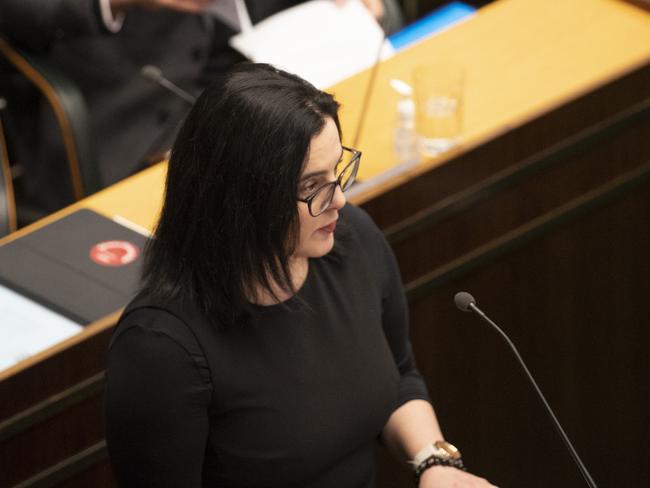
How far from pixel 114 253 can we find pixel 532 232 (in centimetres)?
83

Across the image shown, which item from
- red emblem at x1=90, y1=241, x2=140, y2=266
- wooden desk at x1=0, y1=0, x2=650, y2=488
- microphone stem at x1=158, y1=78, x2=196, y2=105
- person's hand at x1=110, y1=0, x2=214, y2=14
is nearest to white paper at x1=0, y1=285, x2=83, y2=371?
red emblem at x1=90, y1=241, x2=140, y2=266

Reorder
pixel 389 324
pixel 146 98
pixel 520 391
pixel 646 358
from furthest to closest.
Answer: pixel 146 98, pixel 646 358, pixel 520 391, pixel 389 324

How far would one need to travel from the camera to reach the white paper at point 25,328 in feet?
6.47

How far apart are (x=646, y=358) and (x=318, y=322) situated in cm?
124

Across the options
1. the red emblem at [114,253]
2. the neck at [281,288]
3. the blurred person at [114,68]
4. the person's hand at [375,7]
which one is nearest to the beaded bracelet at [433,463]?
the neck at [281,288]

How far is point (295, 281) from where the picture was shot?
5.82ft

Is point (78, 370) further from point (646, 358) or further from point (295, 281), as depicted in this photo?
point (646, 358)

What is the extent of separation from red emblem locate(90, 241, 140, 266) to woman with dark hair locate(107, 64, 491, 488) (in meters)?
0.52

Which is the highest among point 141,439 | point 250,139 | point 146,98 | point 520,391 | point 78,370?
point 250,139

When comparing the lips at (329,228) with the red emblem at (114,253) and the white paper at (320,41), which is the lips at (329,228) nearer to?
the red emblem at (114,253)

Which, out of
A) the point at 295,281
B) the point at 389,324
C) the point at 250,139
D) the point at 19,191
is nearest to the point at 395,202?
the point at 389,324

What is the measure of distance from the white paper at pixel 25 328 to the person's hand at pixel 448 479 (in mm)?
582

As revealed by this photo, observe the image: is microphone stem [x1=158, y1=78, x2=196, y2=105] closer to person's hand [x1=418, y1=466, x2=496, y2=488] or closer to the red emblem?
the red emblem

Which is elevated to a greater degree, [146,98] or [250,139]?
[250,139]
